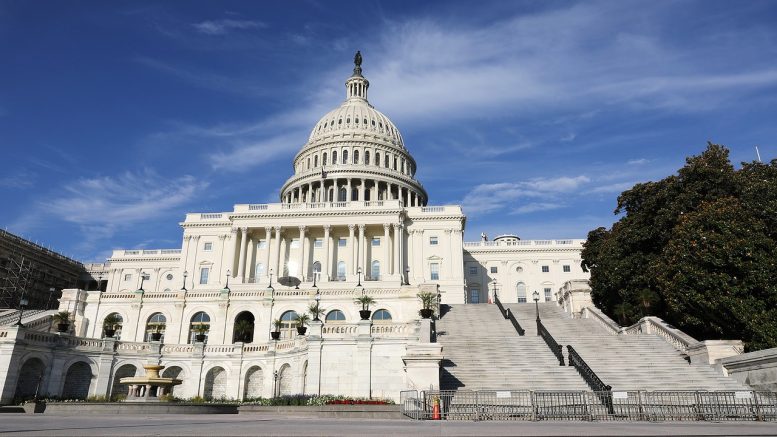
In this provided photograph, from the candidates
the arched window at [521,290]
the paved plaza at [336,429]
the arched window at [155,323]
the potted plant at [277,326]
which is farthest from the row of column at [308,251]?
the paved plaza at [336,429]

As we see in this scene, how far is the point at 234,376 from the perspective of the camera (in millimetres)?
37812

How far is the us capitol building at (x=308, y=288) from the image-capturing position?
105 ft

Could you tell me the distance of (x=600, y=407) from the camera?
62.7 feet

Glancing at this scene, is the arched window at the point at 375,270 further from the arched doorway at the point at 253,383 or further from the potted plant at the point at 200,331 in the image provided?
the arched doorway at the point at 253,383

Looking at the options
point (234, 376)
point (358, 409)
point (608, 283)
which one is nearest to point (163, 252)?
point (234, 376)

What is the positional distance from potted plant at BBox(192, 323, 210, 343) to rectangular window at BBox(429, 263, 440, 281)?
3669cm

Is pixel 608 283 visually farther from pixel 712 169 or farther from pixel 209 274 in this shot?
pixel 209 274

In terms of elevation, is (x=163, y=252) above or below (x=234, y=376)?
above

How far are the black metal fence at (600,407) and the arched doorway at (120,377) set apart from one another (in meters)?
26.5

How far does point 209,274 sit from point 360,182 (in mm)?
33891

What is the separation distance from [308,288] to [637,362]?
29.9m

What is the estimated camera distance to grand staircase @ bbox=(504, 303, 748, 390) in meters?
24.7

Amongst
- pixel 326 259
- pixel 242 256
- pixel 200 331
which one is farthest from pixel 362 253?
pixel 200 331

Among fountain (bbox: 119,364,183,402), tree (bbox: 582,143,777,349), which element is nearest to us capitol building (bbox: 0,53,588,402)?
fountain (bbox: 119,364,183,402)
